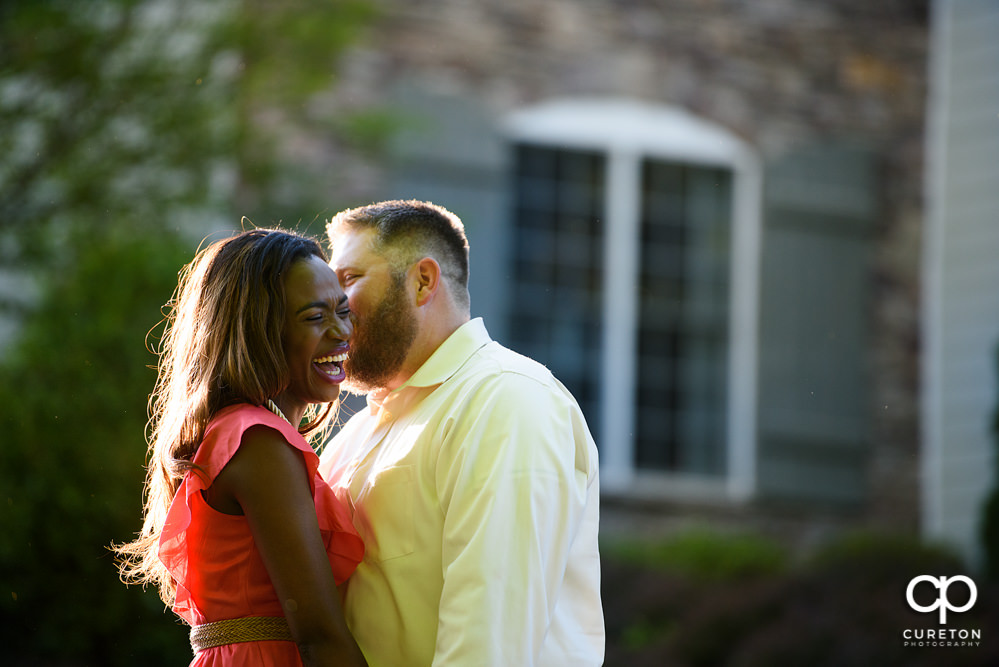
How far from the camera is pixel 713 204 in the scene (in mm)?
8664

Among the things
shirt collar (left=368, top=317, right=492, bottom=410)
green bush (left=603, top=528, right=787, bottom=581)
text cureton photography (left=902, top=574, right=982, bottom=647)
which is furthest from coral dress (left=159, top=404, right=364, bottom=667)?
green bush (left=603, top=528, right=787, bottom=581)

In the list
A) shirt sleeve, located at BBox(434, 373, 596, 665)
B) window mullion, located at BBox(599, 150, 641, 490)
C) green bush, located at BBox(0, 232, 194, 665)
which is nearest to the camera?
shirt sleeve, located at BBox(434, 373, 596, 665)

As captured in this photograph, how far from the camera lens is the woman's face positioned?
2.13 meters

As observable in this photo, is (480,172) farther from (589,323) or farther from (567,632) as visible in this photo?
(567,632)

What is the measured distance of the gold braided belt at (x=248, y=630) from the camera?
2.05 m

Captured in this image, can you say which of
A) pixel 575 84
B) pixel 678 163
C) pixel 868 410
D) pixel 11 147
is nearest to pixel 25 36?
pixel 11 147

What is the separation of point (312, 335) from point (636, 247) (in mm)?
6513

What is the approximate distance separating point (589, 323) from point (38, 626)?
14.4 ft

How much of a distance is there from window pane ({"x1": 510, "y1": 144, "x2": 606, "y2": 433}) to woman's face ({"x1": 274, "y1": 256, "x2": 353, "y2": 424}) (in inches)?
237

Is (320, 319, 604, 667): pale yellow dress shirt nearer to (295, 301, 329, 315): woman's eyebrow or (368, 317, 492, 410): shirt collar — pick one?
(368, 317, 492, 410): shirt collar

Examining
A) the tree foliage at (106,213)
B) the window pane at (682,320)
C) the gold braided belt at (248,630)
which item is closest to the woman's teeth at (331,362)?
the gold braided belt at (248,630)

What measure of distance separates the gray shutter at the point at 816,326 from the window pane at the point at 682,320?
1.15 feet

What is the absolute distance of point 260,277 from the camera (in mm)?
2096

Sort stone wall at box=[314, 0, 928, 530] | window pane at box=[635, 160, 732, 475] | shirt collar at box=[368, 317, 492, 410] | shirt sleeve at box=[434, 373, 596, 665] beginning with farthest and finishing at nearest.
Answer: window pane at box=[635, 160, 732, 475] → stone wall at box=[314, 0, 928, 530] → shirt collar at box=[368, 317, 492, 410] → shirt sleeve at box=[434, 373, 596, 665]
